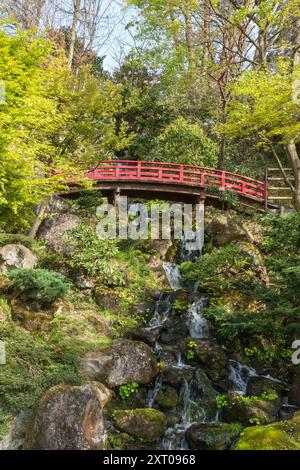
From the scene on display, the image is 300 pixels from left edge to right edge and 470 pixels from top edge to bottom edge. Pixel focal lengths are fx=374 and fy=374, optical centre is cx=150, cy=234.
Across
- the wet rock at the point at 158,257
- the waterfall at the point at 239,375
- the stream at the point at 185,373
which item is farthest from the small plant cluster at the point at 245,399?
the wet rock at the point at 158,257

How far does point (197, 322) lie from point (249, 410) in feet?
12.3

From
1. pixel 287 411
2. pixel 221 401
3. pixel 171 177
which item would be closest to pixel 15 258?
pixel 221 401

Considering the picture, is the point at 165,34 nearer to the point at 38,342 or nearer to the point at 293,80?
the point at 293,80

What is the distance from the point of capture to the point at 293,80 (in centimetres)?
1142

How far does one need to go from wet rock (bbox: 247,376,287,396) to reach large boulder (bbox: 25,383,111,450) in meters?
4.23

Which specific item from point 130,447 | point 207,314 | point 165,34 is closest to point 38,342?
point 130,447

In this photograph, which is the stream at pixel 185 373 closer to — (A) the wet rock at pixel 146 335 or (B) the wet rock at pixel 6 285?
(A) the wet rock at pixel 146 335

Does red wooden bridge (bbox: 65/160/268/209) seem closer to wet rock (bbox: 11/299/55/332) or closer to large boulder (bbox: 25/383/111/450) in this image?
wet rock (bbox: 11/299/55/332)

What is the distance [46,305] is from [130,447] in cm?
475

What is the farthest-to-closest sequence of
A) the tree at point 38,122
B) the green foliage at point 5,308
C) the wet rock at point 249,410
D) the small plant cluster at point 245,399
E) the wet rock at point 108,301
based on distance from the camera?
the wet rock at point 108,301
the green foliage at point 5,308
the small plant cluster at point 245,399
the wet rock at point 249,410
the tree at point 38,122

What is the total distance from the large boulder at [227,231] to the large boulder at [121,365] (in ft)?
24.4

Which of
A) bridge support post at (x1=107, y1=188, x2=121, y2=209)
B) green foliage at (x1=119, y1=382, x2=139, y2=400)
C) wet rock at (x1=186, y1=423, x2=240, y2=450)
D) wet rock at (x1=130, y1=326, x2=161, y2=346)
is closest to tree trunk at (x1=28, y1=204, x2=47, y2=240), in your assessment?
bridge support post at (x1=107, y1=188, x2=121, y2=209)

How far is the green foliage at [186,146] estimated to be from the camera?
2002 cm

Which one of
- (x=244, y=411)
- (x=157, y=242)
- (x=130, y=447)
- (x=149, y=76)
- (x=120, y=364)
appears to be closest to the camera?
(x=130, y=447)
